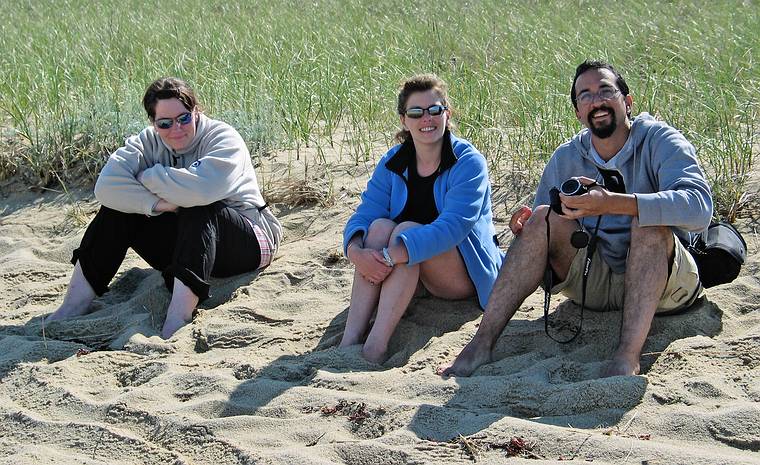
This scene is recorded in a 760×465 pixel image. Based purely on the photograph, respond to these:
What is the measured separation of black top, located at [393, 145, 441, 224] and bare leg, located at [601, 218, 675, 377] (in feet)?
3.25

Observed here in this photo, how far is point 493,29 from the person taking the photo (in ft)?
27.5

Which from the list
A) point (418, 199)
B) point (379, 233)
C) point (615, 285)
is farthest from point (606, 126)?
point (379, 233)

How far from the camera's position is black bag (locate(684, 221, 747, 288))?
382cm

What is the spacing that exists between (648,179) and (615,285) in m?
0.42

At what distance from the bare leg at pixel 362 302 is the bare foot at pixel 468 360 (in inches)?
18.9

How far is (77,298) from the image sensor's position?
4.81 m

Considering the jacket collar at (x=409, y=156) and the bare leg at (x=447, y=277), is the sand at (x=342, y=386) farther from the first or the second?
the jacket collar at (x=409, y=156)

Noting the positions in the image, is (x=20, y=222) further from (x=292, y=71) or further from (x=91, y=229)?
(x=292, y=71)

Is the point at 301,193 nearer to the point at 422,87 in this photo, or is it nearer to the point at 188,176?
the point at 188,176

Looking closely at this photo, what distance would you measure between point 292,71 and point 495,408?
4.33m

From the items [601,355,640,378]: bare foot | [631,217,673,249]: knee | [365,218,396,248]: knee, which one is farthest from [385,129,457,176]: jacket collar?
[601,355,640,378]: bare foot

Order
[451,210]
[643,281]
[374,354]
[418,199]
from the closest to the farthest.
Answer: [643,281], [374,354], [451,210], [418,199]

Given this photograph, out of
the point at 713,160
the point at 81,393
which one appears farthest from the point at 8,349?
the point at 713,160

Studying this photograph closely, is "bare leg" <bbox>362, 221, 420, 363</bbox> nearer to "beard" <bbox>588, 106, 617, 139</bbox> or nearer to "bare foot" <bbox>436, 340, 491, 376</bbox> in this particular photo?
"bare foot" <bbox>436, 340, 491, 376</bbox>
